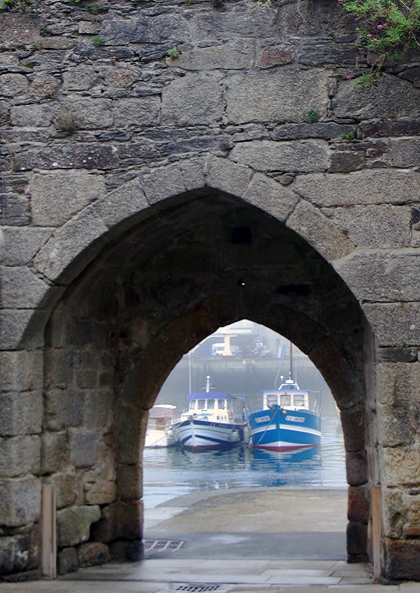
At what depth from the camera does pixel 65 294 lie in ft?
20.4

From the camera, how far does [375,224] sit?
5559mm

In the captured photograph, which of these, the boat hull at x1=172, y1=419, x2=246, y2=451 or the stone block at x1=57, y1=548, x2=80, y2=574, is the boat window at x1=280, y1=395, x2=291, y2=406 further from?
the stone block at x1=57, y1=548, x2=80, y2=574

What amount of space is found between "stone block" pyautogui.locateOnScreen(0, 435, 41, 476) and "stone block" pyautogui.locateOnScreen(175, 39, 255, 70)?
8.01 ft

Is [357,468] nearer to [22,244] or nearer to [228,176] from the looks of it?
[228,176]

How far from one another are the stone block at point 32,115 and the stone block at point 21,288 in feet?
2.95

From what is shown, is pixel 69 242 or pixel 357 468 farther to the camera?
pixel 357 468

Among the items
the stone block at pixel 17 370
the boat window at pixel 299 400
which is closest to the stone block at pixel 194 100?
the stone block at pixel 17 370

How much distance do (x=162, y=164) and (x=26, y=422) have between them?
5.75 feet

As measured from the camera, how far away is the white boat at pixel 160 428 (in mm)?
31859

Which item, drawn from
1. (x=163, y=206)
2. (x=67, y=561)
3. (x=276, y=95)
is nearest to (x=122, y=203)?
(x=163, y=206)

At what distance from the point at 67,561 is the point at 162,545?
5.40 ft

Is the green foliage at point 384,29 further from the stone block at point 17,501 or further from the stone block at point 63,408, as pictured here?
the stone block at point 17,501

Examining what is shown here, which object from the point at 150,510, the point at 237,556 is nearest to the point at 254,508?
the point at 150,510

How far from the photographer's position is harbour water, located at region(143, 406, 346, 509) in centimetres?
2011
